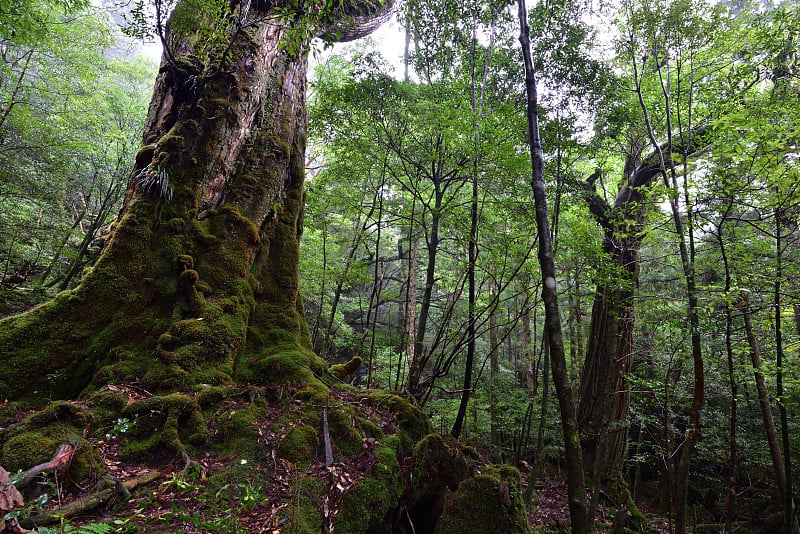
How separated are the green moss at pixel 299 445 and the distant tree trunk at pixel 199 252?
856 millimetres

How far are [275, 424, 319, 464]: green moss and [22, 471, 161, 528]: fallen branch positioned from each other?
0.86 meters

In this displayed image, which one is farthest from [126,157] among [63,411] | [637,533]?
[637,533]

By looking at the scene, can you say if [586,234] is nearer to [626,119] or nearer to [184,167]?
[626,119]

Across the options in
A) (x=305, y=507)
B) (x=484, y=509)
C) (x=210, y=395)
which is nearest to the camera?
(x=305, y=507)

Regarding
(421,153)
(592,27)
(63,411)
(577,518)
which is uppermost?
(592,27)

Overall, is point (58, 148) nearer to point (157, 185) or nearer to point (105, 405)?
point (157, 185)

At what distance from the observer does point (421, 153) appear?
26.4 ft

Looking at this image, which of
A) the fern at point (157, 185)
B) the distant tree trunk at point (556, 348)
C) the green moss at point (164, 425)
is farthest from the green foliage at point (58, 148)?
the distant tree trunk at point (556, 348)

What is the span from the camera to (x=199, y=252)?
4.23 meters

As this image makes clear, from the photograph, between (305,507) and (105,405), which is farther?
(105,405)

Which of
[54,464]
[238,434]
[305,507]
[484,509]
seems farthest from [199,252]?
[484,509]

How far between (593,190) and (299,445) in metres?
9.17

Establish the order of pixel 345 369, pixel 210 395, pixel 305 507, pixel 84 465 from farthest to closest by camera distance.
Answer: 1. pixel 345 369
2. pixel 210 395
3. pixel 305 507
4. pixel 84 465

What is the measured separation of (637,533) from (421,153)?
8.63 metres
